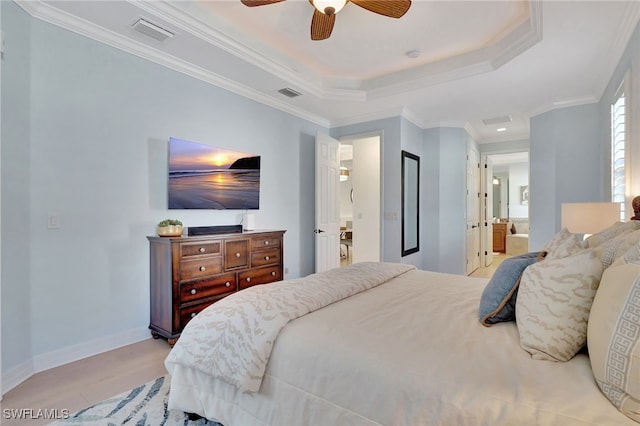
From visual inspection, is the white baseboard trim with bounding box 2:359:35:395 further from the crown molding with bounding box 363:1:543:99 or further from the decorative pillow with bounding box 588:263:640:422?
the crown molding with bounding box 363:1:543:99

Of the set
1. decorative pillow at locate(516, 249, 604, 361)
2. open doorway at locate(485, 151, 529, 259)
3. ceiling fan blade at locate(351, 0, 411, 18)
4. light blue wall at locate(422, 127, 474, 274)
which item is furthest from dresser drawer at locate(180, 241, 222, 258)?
open doorway at locate(485, 151, 529, 259)

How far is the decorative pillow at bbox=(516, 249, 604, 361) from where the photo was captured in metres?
1.04

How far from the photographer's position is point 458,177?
206 inches

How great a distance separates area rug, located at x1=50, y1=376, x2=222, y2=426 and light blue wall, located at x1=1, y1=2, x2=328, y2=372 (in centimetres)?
77

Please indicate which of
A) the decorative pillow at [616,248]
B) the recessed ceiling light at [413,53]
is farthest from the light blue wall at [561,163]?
the decorative pillow at [616,248]

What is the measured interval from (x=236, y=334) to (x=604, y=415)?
4.04ft

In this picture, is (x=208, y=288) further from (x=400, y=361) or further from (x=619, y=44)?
Answer: (x=619, y=44)

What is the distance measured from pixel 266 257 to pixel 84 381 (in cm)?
177

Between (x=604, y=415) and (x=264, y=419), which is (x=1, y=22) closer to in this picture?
(x=264, y=419)

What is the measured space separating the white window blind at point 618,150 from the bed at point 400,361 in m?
1.61

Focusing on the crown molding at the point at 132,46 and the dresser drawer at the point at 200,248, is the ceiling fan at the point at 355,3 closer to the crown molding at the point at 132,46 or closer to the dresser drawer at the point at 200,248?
the crown molding at the point at 132,46

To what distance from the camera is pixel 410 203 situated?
4918 millimetres

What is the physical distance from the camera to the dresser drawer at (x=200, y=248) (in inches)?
105

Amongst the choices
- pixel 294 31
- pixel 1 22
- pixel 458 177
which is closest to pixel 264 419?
pixel 1 22
